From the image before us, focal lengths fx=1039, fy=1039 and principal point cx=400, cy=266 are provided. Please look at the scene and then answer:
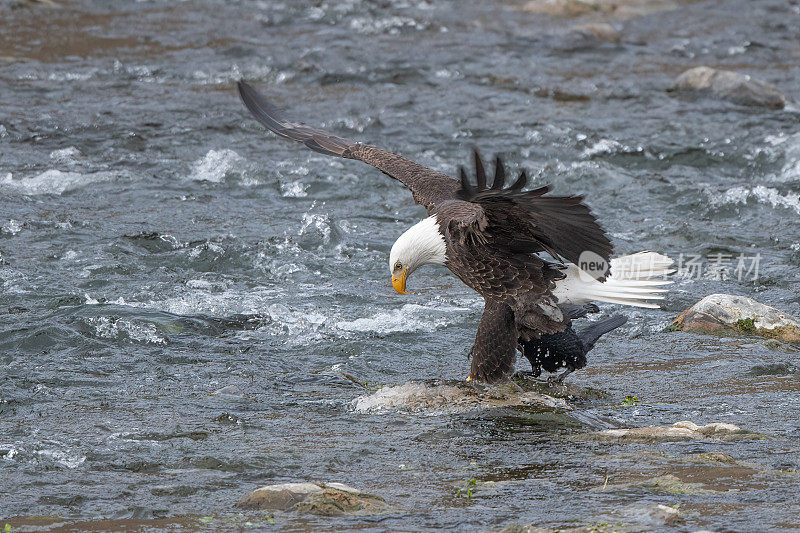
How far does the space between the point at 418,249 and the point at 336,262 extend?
2266 mm

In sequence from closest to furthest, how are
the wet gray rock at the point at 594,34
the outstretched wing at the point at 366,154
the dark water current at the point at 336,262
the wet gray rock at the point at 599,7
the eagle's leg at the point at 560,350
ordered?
the dark water current at the point at 336,262 → the eagle's leg at the point at 560,350 → the outstretched wing at the point at 366,154 → the wet gray rock at the point at 594,34 → the wet gray rock at the point at 599,7

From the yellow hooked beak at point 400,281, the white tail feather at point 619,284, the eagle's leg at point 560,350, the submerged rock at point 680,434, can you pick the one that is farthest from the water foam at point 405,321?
the submerged rock at point 680,434

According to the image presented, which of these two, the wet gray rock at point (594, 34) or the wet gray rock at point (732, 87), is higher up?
the wet gray rock at point (594, 34)

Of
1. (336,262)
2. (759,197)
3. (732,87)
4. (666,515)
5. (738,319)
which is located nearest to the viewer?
(666,515)

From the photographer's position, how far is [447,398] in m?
4.92

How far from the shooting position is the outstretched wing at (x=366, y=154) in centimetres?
577

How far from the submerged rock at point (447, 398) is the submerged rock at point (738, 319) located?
4.62ft

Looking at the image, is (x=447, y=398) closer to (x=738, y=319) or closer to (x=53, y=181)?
(x=738, y=319)

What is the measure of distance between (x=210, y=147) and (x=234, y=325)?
3920 millimetres

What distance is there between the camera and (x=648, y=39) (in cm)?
1459

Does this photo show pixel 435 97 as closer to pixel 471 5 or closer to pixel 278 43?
pixel 278 43

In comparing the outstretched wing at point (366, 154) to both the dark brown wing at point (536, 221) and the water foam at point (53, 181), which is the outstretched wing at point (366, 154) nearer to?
the dark brown wing at point (536, 221)

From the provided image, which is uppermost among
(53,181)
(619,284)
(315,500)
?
(53,181)

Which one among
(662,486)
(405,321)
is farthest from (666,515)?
A: (405,321)
